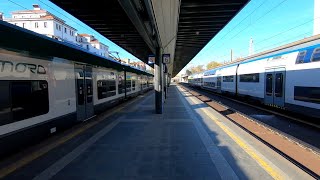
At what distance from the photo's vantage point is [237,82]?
21.7m

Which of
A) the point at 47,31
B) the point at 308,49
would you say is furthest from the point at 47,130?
the point at 47,31

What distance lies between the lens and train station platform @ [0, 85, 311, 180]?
4.72m

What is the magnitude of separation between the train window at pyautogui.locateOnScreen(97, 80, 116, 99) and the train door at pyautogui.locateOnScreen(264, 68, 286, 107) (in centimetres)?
829

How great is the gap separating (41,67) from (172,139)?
386 cm

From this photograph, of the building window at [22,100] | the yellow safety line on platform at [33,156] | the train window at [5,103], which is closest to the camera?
the yellow safety line on platform at [33,156]

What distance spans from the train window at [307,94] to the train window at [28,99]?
345 inches

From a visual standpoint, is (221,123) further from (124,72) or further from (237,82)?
(237,82)

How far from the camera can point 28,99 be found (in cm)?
639

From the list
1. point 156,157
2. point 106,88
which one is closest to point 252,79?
point 106,88

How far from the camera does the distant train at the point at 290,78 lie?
32.5 ft

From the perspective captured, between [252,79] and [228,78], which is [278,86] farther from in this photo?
[228,78]

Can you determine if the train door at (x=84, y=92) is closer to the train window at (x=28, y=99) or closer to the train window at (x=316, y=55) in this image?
the train window at (x=28, y=99)

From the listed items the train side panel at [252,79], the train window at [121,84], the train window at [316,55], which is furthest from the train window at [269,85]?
the train window at [121,84]

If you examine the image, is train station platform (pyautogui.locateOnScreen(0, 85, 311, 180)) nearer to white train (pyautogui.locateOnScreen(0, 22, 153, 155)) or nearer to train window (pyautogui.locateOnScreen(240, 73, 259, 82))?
white train (pyautogui.locateOnScreen(0, 22, 153, 155))
